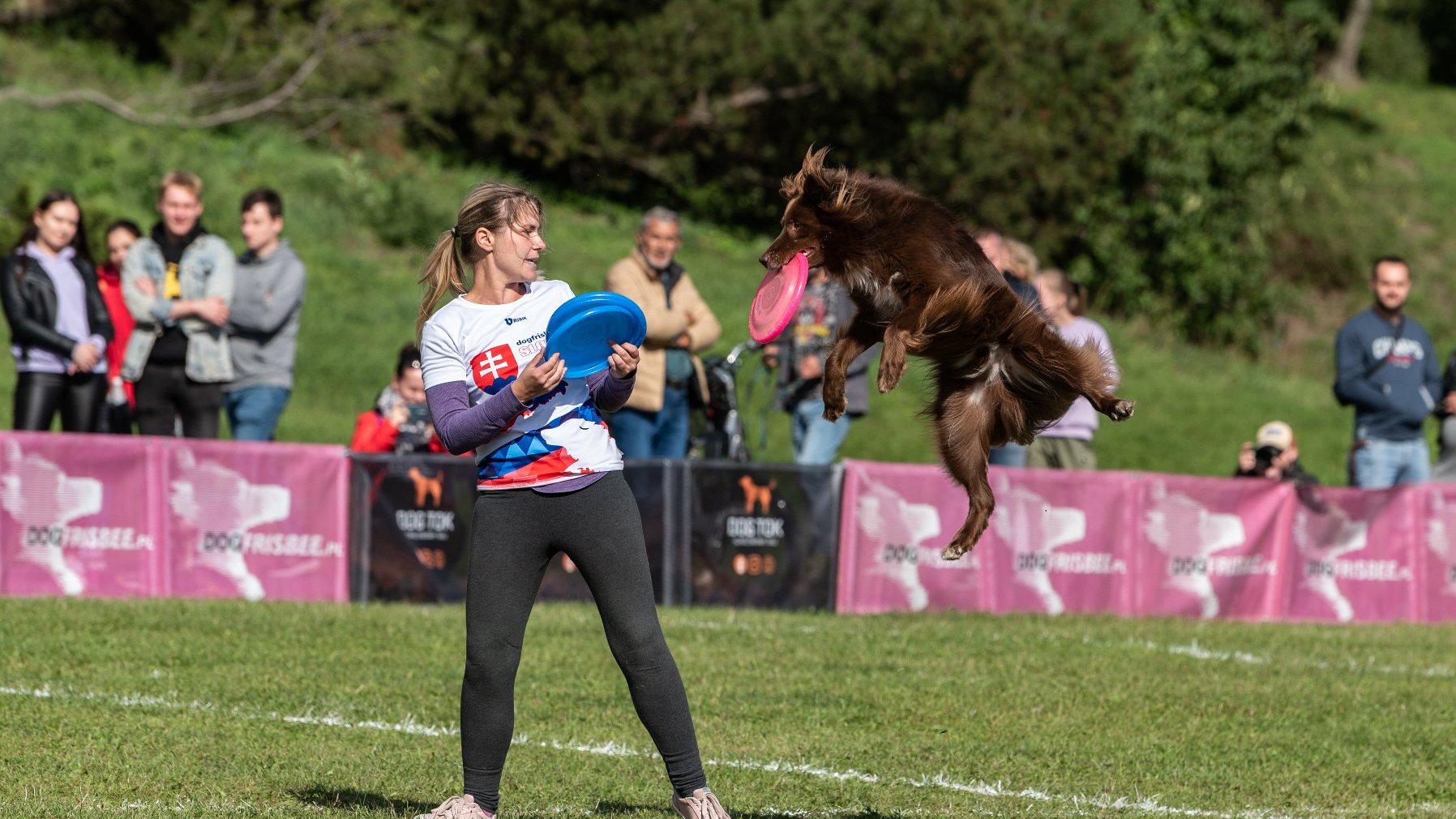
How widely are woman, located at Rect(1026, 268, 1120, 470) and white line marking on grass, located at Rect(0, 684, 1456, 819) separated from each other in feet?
12.9

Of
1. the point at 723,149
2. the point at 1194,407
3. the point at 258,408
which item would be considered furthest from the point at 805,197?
the point at 723,149

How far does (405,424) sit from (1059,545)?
4.29m

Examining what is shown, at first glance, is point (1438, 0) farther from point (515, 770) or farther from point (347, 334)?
point (515, 770)

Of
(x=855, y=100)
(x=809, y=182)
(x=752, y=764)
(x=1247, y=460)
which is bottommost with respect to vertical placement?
(x=752, y=764)

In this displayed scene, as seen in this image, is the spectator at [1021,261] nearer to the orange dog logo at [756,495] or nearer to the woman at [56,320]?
the orange dog logo at [756,495]

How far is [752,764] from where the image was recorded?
6.32 meters

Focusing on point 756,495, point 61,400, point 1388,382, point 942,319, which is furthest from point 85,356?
point 1388,382

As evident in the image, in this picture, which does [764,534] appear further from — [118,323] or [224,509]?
[118,323]

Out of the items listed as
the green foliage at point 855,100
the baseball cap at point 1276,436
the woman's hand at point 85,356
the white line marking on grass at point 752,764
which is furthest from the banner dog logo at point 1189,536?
the green foliage at point 855,100

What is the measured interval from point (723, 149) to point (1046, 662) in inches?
675

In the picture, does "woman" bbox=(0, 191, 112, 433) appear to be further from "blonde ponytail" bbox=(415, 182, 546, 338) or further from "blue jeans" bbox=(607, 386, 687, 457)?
"blonde ponytail" bbox=(415, 182, 546, 338)

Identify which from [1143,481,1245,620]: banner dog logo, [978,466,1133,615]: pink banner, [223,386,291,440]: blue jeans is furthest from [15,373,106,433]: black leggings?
[1143,481,1245,620]: banner dog logo

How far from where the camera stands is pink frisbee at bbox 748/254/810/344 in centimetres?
473

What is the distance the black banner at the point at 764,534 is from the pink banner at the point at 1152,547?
15cm
